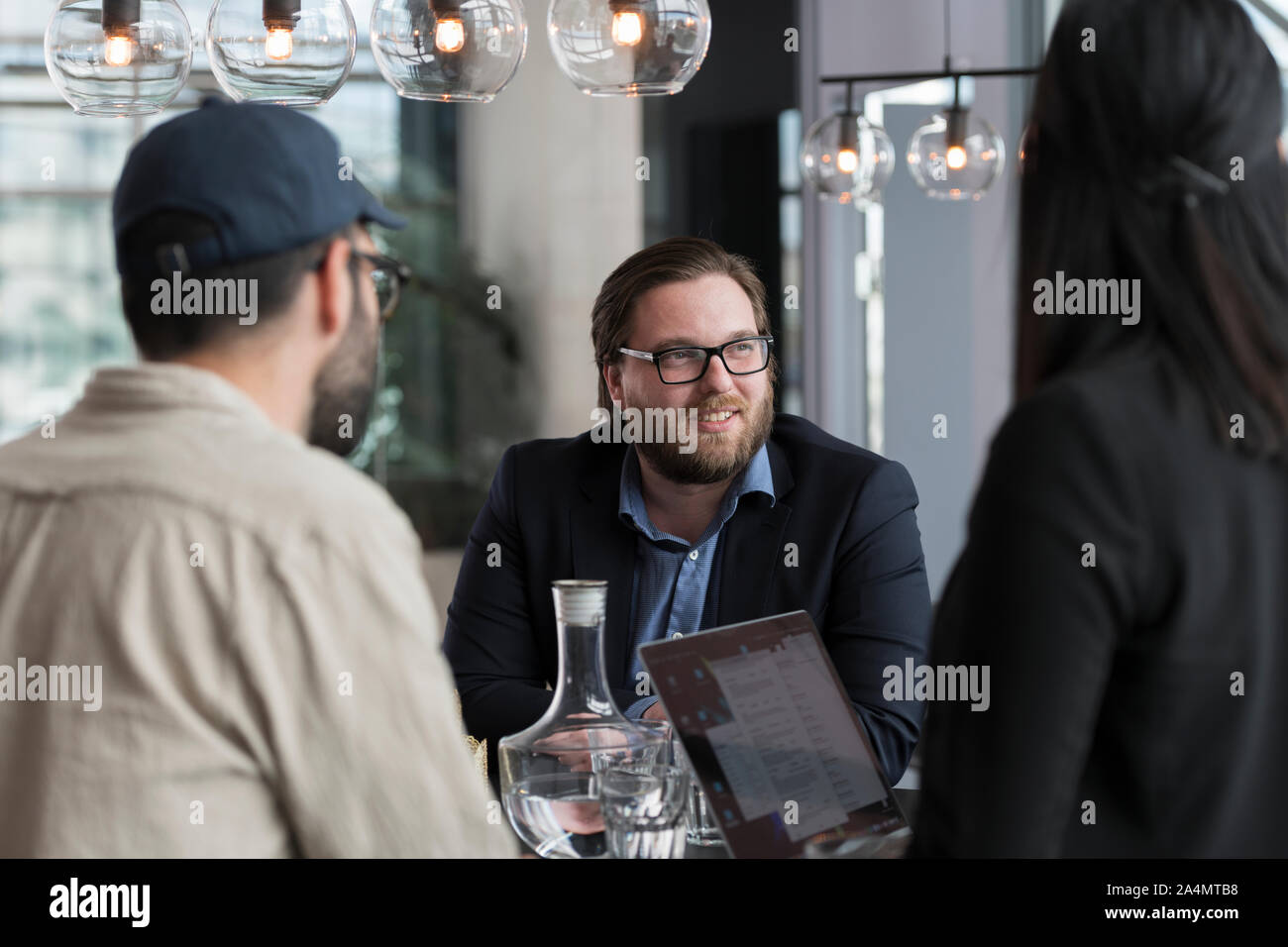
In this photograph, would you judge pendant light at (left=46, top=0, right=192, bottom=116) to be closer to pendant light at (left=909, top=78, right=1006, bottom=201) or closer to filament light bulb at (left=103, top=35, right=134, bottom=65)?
filament light bulb at (left=103, top=35, right=134, bottom=65)

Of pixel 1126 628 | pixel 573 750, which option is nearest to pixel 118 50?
pixel 573 750

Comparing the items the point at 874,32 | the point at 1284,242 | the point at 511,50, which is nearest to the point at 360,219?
the point at 511,50

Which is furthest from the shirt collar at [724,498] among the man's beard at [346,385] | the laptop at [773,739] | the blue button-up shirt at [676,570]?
the man's beard at [346,385]

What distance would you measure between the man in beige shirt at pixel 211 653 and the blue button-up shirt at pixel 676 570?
1.10 meters

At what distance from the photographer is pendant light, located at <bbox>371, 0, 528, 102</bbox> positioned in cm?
161

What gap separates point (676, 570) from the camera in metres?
2.31

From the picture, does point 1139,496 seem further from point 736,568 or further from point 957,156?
point 957,156

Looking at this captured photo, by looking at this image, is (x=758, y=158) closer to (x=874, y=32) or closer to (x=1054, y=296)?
(x=874, y=32)

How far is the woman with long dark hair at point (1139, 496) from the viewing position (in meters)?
1.03

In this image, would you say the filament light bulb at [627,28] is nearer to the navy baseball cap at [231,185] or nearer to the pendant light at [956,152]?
the navy baseball cap at [231,185]

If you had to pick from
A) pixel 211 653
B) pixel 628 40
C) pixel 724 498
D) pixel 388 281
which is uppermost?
pixel 628 40

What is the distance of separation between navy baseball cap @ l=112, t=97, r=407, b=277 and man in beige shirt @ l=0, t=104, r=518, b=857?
7cm

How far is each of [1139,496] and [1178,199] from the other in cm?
26
